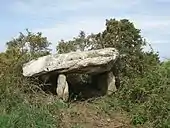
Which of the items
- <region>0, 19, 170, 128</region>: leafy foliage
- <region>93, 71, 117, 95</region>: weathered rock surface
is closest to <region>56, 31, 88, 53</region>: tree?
<region>0, 19, 170, 128</region>: leafy foliage

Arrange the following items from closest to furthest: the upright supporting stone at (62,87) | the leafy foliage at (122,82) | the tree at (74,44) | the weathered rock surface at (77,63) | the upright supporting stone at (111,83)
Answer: the leafy foliage at (122,82) < the weathered rock surface at (77,63) < the upright supporting stone at (62,87) < the upright supporting stone at (111,83) < the tree at (74,44)

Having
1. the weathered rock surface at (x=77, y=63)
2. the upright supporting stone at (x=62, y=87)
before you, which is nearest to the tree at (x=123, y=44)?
the weathered rock surface at (x=77, y=63)

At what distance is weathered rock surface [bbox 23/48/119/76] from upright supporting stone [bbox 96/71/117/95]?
1.23 feet

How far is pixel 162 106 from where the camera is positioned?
29.6 ft

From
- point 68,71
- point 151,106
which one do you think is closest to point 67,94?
point 68,71

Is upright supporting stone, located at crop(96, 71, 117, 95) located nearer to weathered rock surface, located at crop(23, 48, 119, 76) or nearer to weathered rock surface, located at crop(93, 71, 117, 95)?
weathered rock surface, located at crop(93, 71, 117, 95)

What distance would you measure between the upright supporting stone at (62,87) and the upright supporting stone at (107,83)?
0.99 metres

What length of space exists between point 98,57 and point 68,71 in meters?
0.76

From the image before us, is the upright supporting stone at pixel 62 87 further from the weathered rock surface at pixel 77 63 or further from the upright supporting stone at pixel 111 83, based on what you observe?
the upright supporting stone at pixel 111 83

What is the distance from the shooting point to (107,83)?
1094 centimetres

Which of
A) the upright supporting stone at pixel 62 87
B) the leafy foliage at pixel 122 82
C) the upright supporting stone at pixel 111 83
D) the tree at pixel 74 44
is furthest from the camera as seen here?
the tree at pixel 74 44

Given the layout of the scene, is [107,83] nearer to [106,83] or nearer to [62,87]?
[106,83]

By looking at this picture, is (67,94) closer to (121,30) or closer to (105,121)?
(105,121)

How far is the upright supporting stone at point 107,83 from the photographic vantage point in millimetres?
10805
